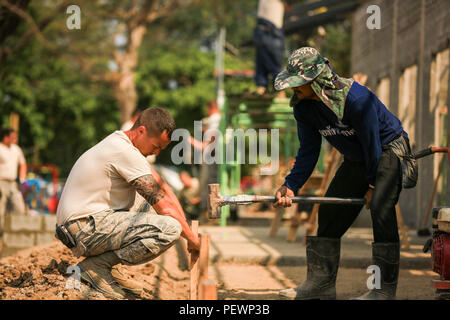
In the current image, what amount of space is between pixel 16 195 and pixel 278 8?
17.5ft

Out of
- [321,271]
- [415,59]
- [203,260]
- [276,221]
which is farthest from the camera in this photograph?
[415,59]

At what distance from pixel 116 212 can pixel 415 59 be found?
7.27 metres

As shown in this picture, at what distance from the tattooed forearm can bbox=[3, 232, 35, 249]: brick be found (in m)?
6.27

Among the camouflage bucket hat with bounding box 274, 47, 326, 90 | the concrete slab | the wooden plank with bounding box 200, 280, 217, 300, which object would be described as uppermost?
the camouflage bucket hat with bounding box 274, 47, 326, 90

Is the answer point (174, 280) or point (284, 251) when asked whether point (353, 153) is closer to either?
point (174, 280)

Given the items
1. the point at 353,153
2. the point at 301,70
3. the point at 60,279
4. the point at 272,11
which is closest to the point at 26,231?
the point at 272,11

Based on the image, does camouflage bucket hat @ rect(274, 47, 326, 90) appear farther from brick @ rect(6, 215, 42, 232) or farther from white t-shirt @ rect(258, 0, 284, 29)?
brick @ rect(6, 215, 42, 232)

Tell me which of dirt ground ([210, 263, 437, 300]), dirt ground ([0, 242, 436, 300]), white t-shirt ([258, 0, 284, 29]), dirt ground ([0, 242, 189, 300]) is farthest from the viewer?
white t-shirt ([258, 0, 284, 29])

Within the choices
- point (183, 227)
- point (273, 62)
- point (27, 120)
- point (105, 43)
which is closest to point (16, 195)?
point (273, 62)

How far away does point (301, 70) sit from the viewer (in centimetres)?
450

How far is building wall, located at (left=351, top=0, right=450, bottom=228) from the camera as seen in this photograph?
376 inches

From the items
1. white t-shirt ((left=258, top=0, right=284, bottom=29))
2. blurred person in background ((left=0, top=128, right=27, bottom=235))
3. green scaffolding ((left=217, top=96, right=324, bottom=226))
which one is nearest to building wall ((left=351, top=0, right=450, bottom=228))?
green scaffolding ((left=217, top=96, right=324, bottom=226))

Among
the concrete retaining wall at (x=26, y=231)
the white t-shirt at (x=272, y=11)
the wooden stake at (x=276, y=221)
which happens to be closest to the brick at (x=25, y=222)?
the concrete retaining wall at (x=26, y=231)

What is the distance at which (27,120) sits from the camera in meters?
32.4
